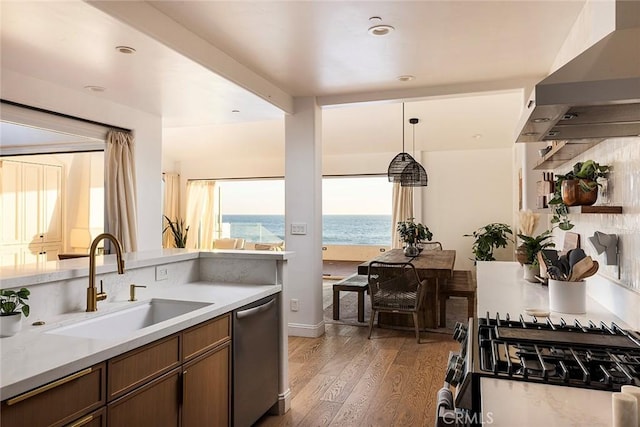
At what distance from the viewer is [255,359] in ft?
7.88

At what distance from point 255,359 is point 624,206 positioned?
6.43 ft

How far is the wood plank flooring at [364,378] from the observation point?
270 centimetres

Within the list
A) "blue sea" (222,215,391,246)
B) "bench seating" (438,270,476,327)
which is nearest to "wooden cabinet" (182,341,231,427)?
"bench seating" (438,270,476,327)

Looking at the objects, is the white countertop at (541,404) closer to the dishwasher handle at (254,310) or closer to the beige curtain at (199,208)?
the dishwasher handle at (254,310)

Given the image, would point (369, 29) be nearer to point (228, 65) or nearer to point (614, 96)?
point (228, 65)

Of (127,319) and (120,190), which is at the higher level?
(120,190)

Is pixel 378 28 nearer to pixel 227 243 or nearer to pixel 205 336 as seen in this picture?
pixel 205 336

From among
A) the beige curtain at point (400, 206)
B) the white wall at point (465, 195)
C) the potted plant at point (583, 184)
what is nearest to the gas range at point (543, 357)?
the potted plant at point (583, 184)

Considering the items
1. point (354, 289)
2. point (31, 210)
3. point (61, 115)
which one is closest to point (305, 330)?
point (354, 289)

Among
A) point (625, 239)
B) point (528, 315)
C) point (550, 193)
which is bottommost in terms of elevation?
point (528, 315)

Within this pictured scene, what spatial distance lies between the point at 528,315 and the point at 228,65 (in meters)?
2.77

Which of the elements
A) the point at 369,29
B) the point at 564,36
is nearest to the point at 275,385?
the point at 369,29

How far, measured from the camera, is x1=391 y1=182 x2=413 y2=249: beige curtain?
27.4 ft

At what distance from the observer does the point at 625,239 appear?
1.80 m
